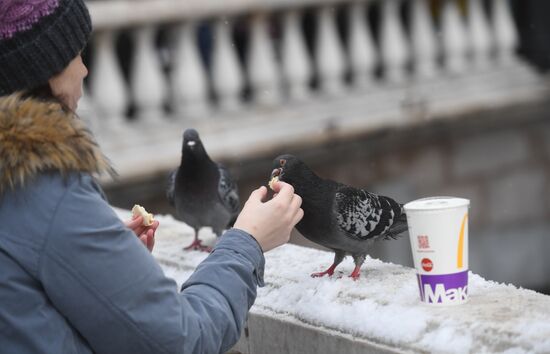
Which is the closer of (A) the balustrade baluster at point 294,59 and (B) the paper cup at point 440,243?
(B) the paper cup at point 440,243

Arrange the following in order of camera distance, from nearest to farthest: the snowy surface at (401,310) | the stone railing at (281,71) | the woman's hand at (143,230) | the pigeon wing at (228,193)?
the snowy surface at (401,310) < the woman's hand at (143,230) < the pigeon wing at (228,193) < the stone railing at (281,71)

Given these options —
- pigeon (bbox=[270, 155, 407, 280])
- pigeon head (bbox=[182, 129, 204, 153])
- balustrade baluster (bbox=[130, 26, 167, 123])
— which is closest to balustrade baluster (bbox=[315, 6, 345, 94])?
balustrade baluster (bbox=[130, 26, 167, 123])

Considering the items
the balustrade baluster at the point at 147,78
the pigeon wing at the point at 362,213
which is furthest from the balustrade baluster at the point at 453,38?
the pigeon wing at the point at 362,213

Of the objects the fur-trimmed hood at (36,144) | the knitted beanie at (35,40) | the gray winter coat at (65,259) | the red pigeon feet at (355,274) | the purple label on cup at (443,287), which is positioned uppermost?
the knitted beanie at (35,40)

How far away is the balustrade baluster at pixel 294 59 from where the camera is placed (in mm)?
8625

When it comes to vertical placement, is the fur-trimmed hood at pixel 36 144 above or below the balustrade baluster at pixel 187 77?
above

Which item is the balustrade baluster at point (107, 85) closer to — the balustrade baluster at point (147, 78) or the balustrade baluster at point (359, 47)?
the balustrade baluster at point (147, 78)

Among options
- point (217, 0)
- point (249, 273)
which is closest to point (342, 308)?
point (249, 273)

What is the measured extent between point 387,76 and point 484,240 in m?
1.74

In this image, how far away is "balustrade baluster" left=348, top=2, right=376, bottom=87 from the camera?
900 cm

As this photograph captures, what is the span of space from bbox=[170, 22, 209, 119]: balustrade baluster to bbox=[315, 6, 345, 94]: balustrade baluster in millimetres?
1139

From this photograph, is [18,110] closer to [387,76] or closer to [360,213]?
[360,213]

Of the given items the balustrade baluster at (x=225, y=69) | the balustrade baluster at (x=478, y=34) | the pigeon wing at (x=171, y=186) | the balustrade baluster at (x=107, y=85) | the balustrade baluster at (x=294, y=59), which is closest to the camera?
the pigeon wing at (x=171, y=186)

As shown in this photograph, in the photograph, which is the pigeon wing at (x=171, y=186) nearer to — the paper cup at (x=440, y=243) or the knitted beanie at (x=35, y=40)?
the paper cup at (x=440, y=243)
